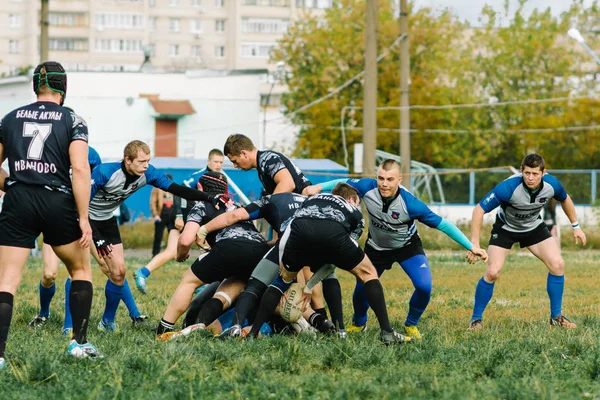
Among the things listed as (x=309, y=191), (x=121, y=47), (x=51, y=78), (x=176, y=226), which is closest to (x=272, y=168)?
(x=309, y=191)

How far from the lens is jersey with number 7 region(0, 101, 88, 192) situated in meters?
7.01

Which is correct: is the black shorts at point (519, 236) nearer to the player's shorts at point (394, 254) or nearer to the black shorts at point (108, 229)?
the player's shorts at point (394, 254)

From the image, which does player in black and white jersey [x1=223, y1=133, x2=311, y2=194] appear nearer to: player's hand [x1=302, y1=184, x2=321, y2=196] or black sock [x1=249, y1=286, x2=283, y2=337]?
player's hand [x1=302, y1=184, x2=321, y2=196]

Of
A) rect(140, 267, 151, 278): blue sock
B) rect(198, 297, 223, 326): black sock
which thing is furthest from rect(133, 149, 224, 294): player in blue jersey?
rect(198, 297, 223, 326): black sock

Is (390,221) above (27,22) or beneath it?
beneath

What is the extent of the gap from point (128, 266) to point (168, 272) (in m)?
1.46

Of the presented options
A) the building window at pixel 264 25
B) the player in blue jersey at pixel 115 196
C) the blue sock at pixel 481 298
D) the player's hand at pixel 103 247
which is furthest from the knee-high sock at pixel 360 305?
the building window at pixel 264 25

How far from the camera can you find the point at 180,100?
169 feet

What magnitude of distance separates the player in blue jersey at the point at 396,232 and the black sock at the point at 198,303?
1353 mm

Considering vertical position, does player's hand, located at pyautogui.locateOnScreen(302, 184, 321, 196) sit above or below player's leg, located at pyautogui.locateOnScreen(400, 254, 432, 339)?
Answer: above

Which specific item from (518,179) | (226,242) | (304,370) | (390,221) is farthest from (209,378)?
(518,179)

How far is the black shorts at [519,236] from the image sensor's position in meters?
10.6

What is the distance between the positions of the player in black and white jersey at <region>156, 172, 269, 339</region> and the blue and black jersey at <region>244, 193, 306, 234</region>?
248mm

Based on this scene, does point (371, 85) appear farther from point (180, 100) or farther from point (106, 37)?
point (106, 37)
